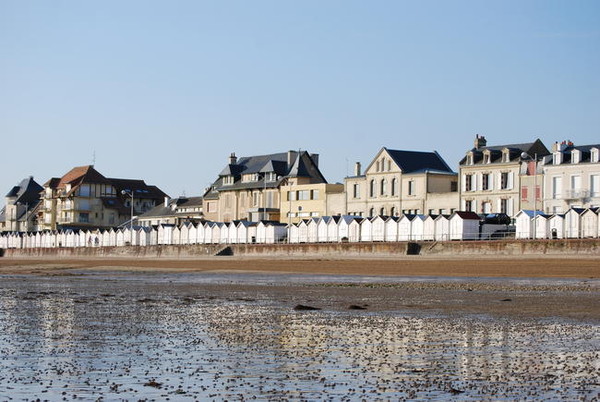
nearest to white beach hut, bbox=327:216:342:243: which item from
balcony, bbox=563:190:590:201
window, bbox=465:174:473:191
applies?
window, bbox=465:174:473:191

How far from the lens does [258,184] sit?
110 meters

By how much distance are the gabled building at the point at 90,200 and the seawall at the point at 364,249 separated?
94.8 feet

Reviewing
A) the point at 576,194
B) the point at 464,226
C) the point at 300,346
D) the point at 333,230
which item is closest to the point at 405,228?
the point at 464,226

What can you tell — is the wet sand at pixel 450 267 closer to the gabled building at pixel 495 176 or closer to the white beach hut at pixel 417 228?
the white beach hut at pixel 417 228

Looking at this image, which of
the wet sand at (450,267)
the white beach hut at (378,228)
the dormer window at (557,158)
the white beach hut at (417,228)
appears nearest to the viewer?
the wet sand at (450,267)

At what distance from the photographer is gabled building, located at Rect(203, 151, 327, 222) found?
350ft

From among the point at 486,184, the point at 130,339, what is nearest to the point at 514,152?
the point at 486,184

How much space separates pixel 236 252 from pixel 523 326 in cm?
6781

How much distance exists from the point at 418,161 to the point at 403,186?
424 centimetres

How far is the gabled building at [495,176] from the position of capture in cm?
8188

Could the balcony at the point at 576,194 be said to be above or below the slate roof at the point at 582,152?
below

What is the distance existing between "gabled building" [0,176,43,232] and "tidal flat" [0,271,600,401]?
131840mm

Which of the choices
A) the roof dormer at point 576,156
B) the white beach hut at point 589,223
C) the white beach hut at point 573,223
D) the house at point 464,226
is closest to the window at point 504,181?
the roof dormer at point 576,156

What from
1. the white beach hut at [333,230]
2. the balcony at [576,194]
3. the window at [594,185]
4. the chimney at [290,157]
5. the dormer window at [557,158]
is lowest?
the white beach hut at [333,230]
